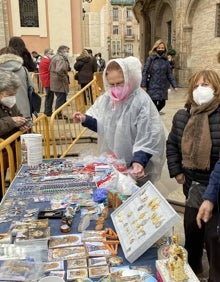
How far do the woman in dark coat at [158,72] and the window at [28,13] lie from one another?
11.7 meters

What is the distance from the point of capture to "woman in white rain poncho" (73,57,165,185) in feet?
8.41

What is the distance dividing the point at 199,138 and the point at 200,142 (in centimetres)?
3

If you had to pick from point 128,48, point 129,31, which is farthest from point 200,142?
point 129,31

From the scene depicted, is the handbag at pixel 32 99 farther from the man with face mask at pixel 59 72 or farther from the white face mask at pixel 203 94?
the white face mask at pixel 203 94

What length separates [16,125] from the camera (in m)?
3.08

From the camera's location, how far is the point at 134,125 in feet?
8.68

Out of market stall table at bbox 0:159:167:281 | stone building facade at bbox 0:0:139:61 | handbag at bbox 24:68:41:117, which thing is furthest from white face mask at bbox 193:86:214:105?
stone building facade at bbox 0:0:139:61

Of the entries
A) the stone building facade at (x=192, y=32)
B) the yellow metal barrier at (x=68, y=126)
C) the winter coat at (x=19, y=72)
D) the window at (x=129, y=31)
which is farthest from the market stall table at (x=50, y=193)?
the window at (x=129, y=31)

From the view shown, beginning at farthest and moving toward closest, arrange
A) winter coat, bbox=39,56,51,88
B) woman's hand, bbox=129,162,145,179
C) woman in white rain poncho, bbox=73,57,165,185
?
winter coat, bbox=39,56,51,88
woman in white rain poncho, bbox=73,57,165,185
woman's hand, bbox=129,162,145,179

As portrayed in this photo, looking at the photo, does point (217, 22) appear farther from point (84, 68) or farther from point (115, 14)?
point (115, 14)

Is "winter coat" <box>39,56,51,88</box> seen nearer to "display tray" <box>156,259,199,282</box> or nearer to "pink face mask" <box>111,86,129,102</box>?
"pink face mask" <box>111,86,129,102</box>

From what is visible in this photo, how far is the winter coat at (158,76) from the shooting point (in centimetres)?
640

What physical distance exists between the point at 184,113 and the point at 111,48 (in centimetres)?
6449

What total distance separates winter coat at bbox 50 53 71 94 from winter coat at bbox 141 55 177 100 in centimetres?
164
